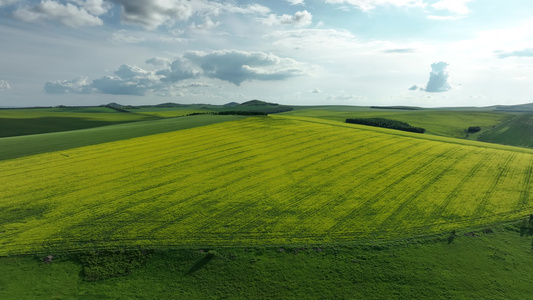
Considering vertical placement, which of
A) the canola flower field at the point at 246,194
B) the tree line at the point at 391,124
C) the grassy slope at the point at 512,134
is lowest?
the canola flower field at the point at 246,194

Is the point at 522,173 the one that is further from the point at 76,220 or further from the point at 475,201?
the point at 76,220

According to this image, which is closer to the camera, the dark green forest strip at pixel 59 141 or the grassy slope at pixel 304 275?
the grassy slope at pixel 304 275

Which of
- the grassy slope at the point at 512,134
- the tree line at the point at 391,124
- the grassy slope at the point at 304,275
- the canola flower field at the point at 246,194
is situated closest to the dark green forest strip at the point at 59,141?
the canola flower field at the point at 246,194

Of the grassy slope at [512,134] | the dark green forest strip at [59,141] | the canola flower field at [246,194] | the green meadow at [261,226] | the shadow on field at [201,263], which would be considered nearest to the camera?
the green meadow at [261,226]

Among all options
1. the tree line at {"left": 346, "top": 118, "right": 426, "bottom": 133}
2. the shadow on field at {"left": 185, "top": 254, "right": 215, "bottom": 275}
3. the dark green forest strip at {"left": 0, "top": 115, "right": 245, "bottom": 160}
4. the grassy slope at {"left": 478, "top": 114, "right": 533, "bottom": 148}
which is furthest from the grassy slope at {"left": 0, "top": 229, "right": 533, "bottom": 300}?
the grassy slope at {"left": 478, "top": 114, "right": 533, "bottom": 148}

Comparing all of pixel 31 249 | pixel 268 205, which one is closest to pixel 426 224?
pixel 268 205

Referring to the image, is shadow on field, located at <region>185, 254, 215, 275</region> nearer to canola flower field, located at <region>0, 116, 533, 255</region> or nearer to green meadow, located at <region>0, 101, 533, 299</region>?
green meadow, located at <region>0, 101, 533, 299</region>

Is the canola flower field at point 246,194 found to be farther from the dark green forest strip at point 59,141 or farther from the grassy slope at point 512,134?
the grassy slope at point 512,134

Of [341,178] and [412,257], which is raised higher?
[341,178]
